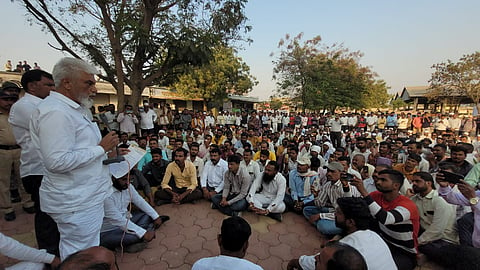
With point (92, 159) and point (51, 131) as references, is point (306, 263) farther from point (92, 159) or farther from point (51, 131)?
Result: point (51, 131)

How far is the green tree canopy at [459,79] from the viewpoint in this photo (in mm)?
15828

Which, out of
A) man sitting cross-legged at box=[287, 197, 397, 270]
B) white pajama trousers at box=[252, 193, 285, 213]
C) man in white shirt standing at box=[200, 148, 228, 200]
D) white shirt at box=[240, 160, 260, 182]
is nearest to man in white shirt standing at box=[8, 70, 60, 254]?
man in white shirt standing at box=[200, 148, 228, 200]

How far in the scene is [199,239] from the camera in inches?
124

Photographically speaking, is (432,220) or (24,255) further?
(432,220)

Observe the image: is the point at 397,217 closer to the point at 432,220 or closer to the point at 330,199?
the point at 432,220

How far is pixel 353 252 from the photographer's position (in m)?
1.38

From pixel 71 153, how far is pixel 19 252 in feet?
2.98

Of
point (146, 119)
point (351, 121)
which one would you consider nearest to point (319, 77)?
point (351, 121)

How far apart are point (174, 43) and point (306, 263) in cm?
599

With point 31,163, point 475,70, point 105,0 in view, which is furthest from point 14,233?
point 475,70

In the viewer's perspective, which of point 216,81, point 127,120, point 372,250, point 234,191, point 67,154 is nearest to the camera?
point 67,154

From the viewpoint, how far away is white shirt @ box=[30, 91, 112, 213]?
4.77ft

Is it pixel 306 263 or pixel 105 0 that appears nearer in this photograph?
pixel 306 263

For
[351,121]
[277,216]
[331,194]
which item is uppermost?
[351,121]
